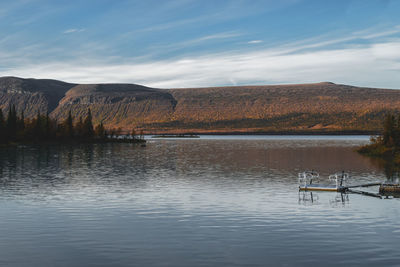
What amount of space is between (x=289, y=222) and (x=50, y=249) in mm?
14579

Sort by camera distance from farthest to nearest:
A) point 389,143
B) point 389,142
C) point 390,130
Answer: point 389,142, point 389,143, point 390,130

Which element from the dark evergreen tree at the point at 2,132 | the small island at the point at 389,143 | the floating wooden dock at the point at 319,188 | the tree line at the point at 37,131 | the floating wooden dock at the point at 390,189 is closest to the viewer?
→ the floating wooden dock at the point at 390,189

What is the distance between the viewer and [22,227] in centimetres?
2809

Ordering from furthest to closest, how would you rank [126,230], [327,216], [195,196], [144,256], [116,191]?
[116,191] < [195,196] < [327,216] < [126,230] < [144,256]

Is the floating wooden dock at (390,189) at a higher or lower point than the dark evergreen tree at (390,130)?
lower

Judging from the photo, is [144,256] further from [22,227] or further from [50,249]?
[22,227]

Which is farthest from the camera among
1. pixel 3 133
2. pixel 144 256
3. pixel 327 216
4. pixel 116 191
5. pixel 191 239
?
pixel 3 133

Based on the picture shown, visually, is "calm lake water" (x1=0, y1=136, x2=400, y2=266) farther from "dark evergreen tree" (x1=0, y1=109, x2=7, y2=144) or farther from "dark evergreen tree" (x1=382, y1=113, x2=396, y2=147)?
"dark evergreen tree" (x1=0, y1=109, x2=7, y2=144)

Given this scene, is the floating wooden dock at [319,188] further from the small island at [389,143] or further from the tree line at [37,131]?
the tree line at [37,131]

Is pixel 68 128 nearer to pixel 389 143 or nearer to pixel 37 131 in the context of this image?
pixel 37 131

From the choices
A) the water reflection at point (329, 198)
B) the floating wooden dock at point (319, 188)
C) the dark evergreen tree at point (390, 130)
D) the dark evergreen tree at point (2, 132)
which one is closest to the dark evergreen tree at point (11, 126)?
the dark evergreen tree at point (2, 132)

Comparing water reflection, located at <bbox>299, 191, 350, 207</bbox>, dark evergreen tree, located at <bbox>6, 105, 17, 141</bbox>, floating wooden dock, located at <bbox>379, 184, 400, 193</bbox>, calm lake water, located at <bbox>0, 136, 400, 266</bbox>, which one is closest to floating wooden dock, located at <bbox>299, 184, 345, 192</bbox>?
water reflection, located at <bbox>299, 191, 350, 207</bbox>

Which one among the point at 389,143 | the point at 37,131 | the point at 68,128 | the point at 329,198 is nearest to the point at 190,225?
the point at 329,198

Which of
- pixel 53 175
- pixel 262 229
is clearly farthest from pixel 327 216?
pixel 53 175
